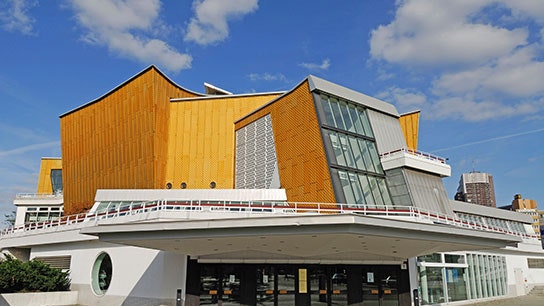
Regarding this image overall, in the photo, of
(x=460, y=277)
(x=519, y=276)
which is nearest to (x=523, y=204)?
(x=519, y=276)

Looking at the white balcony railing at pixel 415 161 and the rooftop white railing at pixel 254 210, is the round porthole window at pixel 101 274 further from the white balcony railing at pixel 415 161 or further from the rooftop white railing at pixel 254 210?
the white balcony railing at pixel 415 161

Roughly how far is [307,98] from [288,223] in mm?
15161

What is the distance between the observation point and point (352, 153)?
29.0m

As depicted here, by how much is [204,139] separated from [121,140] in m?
7.66

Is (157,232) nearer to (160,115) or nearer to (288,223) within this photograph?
(288,223)

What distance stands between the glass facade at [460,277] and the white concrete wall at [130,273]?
49.1ft

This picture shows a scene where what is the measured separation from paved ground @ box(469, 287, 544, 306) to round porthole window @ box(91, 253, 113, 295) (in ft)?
79.6

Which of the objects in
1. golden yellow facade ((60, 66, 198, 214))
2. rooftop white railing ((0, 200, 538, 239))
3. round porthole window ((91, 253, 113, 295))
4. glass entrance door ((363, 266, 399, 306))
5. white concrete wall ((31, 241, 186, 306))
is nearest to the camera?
white concrete wall ((31, 241, 186, 306))

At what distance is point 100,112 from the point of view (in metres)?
43.0

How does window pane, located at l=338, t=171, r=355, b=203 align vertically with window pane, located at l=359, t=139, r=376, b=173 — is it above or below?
below

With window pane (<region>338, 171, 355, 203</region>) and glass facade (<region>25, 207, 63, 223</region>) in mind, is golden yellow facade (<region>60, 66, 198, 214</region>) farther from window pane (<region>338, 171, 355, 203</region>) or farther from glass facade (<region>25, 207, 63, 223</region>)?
window pane (<region>338, 171, 355, 203</region>)

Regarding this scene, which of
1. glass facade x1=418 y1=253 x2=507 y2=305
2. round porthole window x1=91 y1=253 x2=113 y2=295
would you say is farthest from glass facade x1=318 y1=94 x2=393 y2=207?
round porthole window x1=91 y1=253 x2=113 y2=295

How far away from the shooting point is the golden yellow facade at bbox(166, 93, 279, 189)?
39469 mm

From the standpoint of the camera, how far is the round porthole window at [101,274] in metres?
25.6
